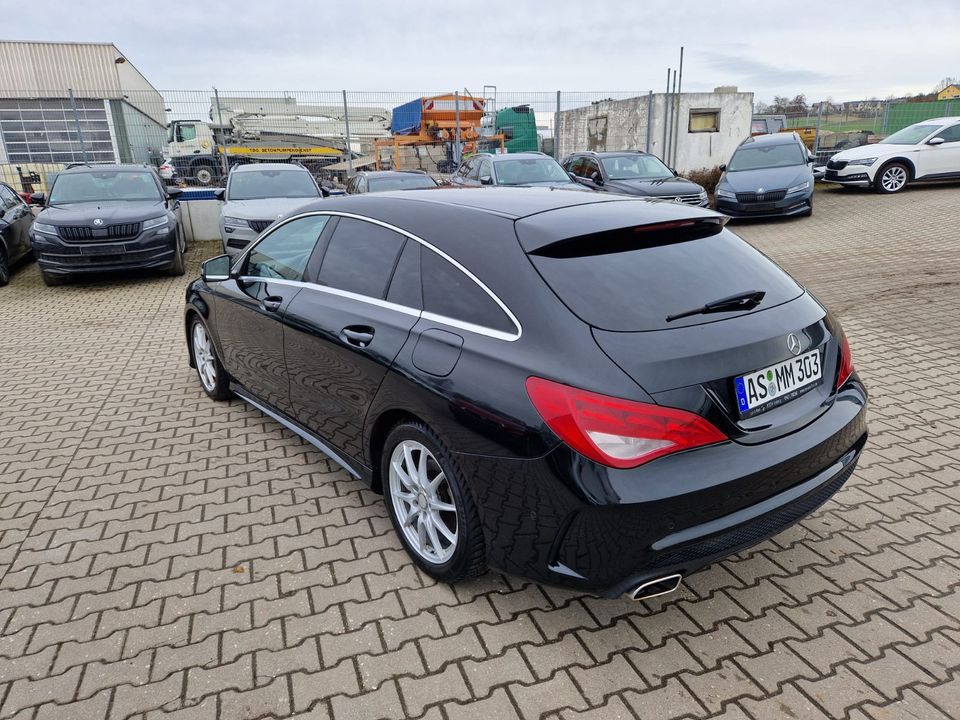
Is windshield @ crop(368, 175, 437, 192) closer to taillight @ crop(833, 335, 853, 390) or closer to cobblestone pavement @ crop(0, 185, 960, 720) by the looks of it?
cobblestone pavement @ crop(0, 185, 960, 720)

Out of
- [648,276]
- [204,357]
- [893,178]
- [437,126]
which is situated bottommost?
[204,357]

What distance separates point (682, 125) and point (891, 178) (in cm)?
652

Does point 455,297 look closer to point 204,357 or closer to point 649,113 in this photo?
point 204,357

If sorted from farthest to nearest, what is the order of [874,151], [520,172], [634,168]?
[874,151] → [634,168] → [520,172]

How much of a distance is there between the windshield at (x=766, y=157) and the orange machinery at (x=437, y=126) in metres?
7.80

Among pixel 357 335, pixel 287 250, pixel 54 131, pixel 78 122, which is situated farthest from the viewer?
pixel 54 131

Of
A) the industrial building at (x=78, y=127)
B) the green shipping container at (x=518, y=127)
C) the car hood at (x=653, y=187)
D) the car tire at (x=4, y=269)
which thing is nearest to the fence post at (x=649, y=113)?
the green shipping container at (x=518, y=127)

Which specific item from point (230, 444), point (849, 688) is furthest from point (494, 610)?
point (230, 444)

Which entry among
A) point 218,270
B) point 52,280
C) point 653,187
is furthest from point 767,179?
point 52,280

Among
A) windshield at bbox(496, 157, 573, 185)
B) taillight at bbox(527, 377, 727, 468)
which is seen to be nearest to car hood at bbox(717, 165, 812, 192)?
windshield at bbox(496, 157, 573, 185)

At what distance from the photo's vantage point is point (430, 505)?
280 centimetres

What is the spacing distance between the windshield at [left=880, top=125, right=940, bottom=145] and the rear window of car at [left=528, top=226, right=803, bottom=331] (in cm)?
1585

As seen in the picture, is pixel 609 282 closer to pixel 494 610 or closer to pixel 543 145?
pixel 494 610

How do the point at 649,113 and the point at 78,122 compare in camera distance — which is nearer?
the point at 78,122
